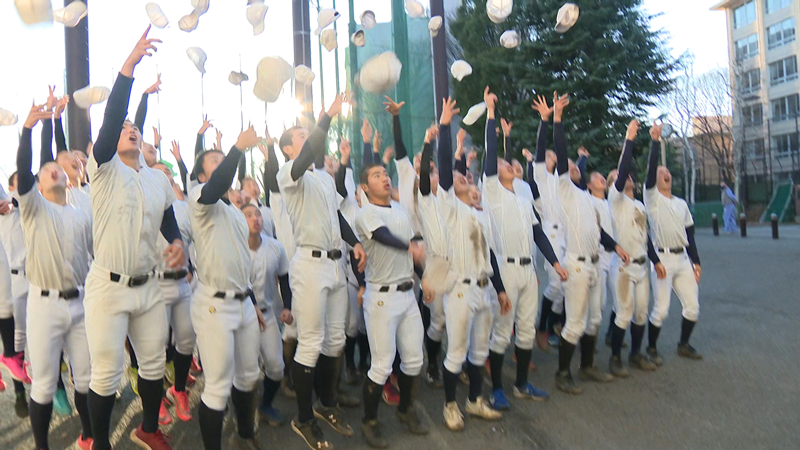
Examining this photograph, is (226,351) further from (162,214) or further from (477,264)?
(477,264)

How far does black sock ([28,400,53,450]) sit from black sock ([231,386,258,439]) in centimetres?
129

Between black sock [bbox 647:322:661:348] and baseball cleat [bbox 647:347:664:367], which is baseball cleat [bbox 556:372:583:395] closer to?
baseball cleat [bbox 647:347:664:367]

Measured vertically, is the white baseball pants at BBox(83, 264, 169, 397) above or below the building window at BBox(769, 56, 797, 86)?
below

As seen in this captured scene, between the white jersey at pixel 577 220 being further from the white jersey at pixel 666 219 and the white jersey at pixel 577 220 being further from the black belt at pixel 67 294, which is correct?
the black belt at pixel 67 294

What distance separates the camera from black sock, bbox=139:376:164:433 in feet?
13.5

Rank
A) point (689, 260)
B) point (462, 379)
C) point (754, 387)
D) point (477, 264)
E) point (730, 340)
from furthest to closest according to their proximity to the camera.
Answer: point (730, 340) < point (689, 260) < point (462, 379) < point (754, 387) < point (477, 264)

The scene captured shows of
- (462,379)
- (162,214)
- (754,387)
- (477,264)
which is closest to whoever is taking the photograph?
(162,214)

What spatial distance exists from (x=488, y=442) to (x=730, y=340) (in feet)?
13.7

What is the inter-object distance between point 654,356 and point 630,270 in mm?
975

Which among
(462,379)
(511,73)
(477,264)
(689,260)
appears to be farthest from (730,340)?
(511,73)

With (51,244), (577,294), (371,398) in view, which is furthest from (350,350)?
(51,244)

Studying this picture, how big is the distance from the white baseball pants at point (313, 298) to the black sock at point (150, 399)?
3.26 feet

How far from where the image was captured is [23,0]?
5.12m

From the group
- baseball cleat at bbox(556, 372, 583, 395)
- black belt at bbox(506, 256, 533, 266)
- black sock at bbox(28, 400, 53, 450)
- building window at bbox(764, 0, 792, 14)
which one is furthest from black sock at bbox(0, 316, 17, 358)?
building window at bbox(764, 0, 792, 14)
